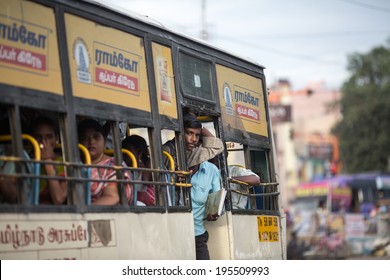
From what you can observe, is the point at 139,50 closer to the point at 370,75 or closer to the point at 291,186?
the point at 370,75

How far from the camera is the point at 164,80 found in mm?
7484

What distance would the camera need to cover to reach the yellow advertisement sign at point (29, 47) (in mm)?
5445

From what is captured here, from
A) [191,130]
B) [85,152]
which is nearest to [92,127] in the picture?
[85,152]

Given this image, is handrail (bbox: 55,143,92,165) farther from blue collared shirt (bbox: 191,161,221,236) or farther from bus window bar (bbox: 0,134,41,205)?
blue collared shirt (bbox: 191,161,221,236)

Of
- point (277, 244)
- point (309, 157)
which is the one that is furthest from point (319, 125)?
point (277, 244)

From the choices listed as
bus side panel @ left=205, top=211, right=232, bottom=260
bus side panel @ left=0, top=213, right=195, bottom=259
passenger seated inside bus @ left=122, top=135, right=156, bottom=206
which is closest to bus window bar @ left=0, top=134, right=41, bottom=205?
bus side panel @ left=0, top=213, right=195, bottom=259

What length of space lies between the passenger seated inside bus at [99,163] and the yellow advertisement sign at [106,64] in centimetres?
24

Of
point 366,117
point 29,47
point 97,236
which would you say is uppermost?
point 366,117

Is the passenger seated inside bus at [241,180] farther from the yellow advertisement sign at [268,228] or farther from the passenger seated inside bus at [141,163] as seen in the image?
the passenger seated inside bus at [141,163]

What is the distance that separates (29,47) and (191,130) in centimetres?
255

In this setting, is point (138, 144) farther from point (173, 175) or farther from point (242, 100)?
point (242, 100)

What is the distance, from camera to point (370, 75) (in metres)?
68.2
